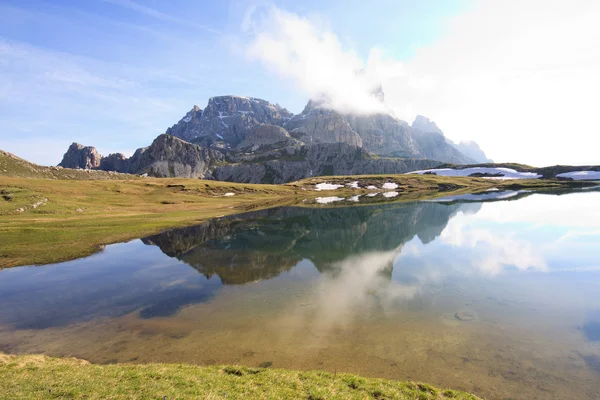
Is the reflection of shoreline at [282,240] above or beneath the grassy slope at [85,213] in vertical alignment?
beneath

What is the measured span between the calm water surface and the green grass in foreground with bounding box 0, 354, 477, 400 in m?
2.64

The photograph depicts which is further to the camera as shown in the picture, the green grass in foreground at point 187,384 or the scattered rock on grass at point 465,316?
the scattered rock on grass at point 465,316

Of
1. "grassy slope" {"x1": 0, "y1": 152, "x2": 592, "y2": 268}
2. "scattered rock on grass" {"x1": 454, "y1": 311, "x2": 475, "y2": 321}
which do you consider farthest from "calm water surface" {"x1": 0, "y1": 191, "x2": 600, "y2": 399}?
"grassy slope" {"x1": 0, "y1": 152, "x2": 592, "y2": 268}

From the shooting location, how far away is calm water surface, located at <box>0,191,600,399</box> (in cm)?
1902

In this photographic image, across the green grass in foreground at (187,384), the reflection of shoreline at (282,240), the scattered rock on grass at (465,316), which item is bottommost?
the reflection of shoreline at (282,240)

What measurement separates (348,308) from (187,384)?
17207 mm

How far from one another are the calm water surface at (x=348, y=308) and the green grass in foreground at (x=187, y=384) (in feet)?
8.67

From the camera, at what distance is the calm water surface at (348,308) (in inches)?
749

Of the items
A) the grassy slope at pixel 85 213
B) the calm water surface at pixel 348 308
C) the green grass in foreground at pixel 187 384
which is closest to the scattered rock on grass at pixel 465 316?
the calm water surface at pixel 348 308

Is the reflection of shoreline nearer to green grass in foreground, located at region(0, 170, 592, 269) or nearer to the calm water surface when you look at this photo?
the calm water surface

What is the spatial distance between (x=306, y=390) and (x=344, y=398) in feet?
6.41

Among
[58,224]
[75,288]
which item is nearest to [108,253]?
[75,288]

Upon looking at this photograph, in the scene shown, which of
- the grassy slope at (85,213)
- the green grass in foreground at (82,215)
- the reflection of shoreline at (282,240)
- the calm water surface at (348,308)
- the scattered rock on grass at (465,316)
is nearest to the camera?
the calm water surface at (348,308)

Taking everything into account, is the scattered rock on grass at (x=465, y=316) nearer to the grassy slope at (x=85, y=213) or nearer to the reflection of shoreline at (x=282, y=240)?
the reflection of shoreline at (x=282, y=240)
